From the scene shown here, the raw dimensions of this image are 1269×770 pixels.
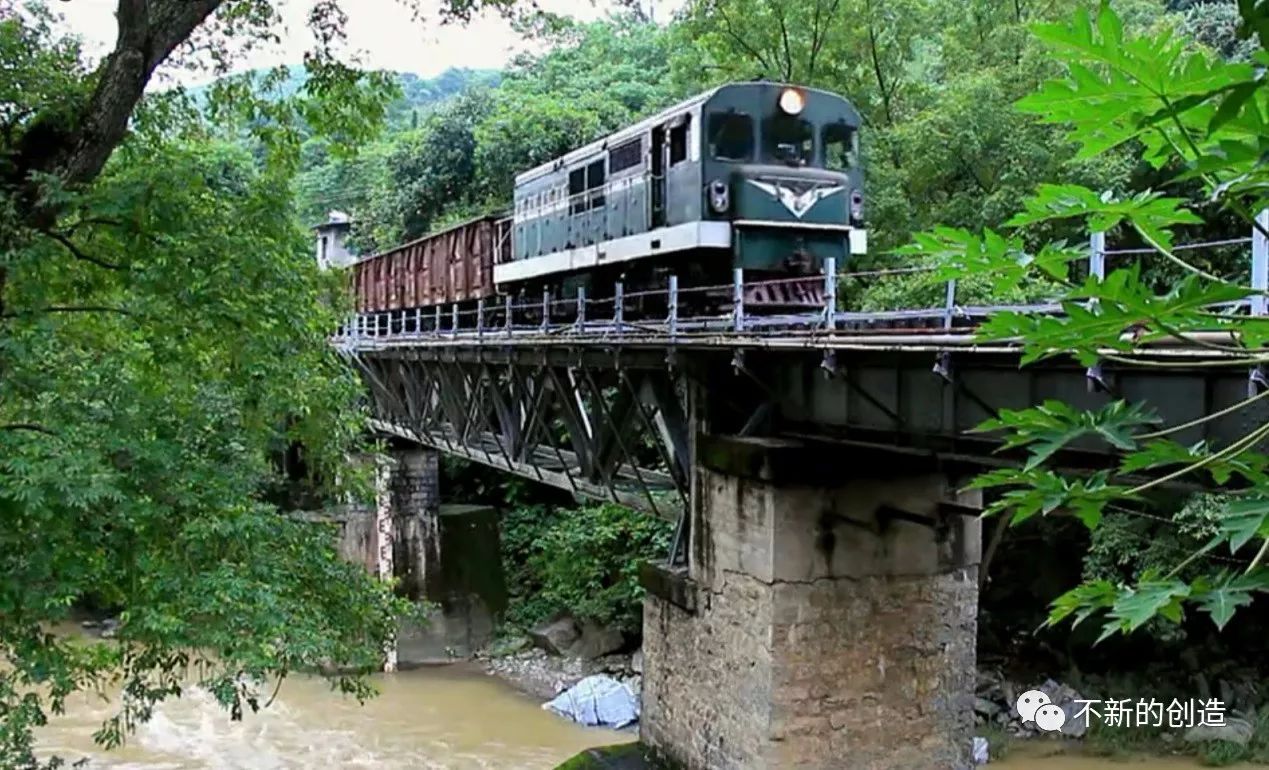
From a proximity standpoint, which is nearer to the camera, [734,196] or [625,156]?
[734,196]

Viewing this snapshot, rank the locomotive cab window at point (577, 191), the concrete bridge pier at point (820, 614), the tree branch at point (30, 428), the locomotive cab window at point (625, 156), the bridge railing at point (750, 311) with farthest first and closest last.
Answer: the locomotive cab window at point (577, 191), the locomotive cab window at point (625, 156), the concrete bridge pier at point (820, 614), the tree branch at point (30, 428), the bridge railing at point (750, 311)

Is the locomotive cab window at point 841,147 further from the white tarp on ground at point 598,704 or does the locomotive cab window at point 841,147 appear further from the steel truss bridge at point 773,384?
the white tarp on ground at point 598,704

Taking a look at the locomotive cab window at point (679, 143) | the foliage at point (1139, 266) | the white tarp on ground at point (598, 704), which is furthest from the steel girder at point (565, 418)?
the foliage at point (1139, 266)

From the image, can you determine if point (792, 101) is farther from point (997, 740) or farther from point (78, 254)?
point (997, 740)

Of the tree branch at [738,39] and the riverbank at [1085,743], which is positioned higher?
the tree branch at [738,39]

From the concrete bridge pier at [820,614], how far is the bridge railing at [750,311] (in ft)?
4.60

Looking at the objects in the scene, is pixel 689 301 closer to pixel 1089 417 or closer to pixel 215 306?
pixel 215 306

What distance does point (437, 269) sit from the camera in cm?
2842

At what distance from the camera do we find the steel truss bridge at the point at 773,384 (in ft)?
22.5

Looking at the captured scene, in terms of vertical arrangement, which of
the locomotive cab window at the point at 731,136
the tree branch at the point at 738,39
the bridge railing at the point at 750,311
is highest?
the tree branch at the point at 738,39

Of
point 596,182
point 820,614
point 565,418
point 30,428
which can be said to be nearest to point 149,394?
point 30,428

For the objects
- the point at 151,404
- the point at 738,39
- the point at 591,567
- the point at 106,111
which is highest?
the point at 738,39

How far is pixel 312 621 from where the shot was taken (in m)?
8.58

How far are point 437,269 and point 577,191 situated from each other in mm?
10114
